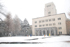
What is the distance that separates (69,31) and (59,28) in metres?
5.18

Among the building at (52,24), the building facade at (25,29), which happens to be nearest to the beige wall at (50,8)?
the building at (52,24)

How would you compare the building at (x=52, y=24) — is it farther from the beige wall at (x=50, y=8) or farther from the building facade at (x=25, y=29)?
the building facade at (x=25, y=29)

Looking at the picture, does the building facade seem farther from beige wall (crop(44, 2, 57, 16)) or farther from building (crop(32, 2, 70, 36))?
beige wall (crop(44, 2, 57, 16))

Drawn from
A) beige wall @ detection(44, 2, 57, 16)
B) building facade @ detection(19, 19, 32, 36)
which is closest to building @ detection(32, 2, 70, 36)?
beige wall @ detection(44, 2, 57, 16)

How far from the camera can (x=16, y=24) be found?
46.1 m

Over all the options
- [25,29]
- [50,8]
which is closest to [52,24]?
[50,8]

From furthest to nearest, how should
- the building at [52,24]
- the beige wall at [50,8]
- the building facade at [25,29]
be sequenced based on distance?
the building facade at [25,29] → the beige wall at [50,8] → the building at [52,24]

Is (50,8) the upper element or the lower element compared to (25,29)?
upper

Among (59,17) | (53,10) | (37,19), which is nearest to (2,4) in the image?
(59,17)

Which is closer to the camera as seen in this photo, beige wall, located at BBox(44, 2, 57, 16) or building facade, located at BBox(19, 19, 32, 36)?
beige wall, located at BBox(44, 2, 57, 16)

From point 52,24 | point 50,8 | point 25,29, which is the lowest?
point 25,29

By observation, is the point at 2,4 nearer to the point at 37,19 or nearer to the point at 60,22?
the point at 60,22

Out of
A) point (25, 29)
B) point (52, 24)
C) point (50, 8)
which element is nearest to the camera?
point (52, 24)

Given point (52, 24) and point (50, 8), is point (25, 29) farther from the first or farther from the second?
point (50, 8)
